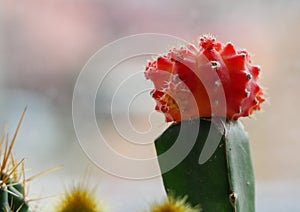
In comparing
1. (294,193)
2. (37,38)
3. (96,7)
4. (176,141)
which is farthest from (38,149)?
(176,141)

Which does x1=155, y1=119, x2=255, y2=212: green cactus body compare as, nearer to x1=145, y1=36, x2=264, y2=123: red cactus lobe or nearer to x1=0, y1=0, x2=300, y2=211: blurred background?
x1=145, y1=36, x2=264, y2=123: red cactus lobe

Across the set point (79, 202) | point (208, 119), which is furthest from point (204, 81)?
point (79, 202)

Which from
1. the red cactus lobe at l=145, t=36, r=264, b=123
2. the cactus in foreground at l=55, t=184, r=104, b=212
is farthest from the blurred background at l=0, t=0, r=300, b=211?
the cactus in foreground at l=55, t=184, r=104, b=212

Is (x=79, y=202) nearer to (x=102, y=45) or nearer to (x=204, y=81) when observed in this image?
(x=204, y=81)

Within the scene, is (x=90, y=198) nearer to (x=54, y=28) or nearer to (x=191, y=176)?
(x=191, y=176)

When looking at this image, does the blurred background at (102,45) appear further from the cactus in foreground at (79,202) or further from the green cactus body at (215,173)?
the cactus in foreground at (79,202)

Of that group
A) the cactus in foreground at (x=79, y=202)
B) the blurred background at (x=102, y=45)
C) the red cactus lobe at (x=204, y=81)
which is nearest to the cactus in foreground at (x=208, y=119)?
the red cactus lobe at (x=204, y=81)
